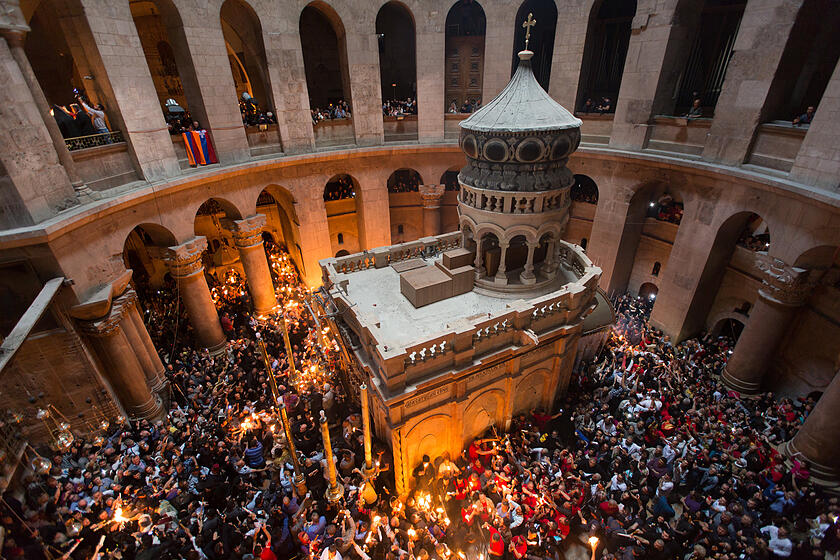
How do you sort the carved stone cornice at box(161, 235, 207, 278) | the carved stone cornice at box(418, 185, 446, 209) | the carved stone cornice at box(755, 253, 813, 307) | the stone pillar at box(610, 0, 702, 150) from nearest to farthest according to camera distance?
1. the carved stone cornice at box(755, 253, 813, 307)
2. the carved stone cornice at box(161, 235, 207, 278)
3. the stone pillar at box(610, 0, 702, 150)
4. the carved stone cornice at box(418, 185, 446, 209)

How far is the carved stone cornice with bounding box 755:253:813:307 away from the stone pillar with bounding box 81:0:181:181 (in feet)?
69.4

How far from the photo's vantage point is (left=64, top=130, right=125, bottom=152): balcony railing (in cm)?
1216

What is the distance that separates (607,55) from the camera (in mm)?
22109

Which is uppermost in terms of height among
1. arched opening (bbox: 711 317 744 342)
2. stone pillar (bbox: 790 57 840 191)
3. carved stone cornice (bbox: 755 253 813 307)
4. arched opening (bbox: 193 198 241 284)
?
stone pillar (bbox: 790 57 840 191)

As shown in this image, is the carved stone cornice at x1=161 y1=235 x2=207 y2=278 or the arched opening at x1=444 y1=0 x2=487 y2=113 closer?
the carved stone cornice at x1=161 y1=235 x2=207 y2=278

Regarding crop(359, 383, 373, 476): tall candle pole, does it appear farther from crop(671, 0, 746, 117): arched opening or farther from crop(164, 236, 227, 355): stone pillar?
crop(671, 0, 746, 117): arched opening

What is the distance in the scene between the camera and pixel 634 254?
67.6 ft

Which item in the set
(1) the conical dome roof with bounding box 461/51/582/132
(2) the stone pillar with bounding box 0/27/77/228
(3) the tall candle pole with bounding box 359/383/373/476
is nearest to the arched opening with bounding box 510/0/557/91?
(1) the conical dome roof with bounding box 461/51/582/132

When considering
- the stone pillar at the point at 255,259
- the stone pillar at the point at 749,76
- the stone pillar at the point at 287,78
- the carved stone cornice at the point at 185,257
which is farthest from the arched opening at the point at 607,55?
the carved stone cornice at the point at 185,257

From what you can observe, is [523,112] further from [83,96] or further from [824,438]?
[83,96]

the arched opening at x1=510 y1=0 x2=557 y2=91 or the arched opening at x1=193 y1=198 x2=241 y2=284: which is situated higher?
the arched opening at x1=510 y1=0 x2=557 y2=91

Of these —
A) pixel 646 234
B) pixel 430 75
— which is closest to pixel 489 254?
pixel 430 75

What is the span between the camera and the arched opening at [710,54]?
1797 cm

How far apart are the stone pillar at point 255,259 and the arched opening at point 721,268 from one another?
19.1m
